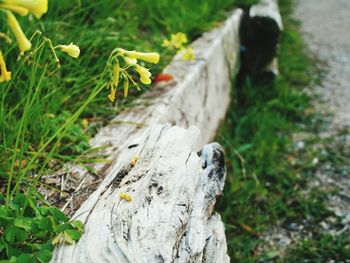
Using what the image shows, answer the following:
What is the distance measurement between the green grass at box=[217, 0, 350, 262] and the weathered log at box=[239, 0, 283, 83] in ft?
0.43

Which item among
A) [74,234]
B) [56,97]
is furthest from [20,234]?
[56,97]

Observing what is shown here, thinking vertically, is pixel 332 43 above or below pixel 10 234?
below

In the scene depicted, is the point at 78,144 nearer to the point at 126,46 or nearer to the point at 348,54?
the point at 126,46

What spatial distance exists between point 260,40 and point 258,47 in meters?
0.06

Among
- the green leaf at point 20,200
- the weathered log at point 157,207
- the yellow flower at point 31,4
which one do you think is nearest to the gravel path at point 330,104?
the weathered log at point 157,207

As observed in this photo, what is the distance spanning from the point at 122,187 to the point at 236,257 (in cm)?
97

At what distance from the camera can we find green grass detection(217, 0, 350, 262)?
7.36 feet

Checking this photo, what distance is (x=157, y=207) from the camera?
1.32m

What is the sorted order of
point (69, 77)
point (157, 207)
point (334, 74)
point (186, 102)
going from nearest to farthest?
1. point (157, 207)
2. point (69, 77)
3. point (186, 102)
4. point (334, 74)

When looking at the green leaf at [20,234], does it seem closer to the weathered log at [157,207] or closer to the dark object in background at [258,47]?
the weathered log at [157,207]

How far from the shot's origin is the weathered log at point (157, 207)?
3.82ft

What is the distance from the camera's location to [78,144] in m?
1.82

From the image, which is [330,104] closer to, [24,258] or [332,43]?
[332,43]

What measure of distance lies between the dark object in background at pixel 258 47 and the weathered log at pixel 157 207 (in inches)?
78.6
